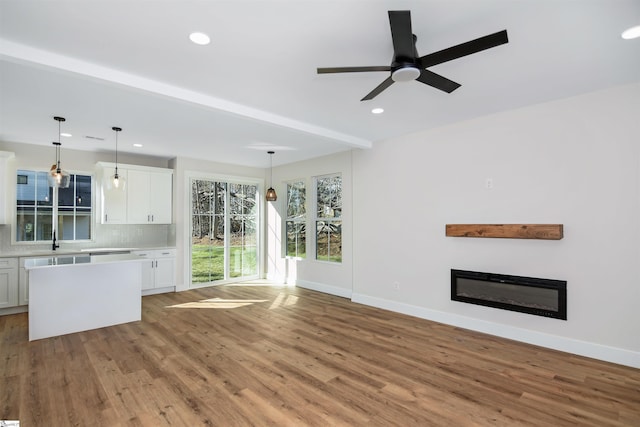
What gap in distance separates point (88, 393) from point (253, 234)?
5.01m

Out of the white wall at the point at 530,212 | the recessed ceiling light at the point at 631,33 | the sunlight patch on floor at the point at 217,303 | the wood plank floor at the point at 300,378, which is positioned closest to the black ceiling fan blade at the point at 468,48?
the recessed ceiling light at the point at 631,33

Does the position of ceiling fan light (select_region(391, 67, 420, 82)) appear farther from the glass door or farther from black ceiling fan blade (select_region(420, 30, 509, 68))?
the glass door

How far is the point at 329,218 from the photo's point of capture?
20.4 ft

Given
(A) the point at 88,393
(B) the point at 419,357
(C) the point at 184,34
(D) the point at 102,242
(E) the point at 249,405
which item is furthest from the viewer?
(D) the point at 102,242

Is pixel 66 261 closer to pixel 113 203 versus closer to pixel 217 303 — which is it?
pixel 113 203

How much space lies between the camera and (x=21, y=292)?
481cm

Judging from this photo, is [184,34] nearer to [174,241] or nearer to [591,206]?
[591,206]

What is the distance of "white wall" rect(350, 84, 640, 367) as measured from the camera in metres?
3.12

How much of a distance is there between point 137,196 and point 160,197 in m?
0.39

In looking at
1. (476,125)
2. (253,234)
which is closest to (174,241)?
(253,234)

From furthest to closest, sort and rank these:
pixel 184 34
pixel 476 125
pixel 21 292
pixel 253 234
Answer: pixel 253 234 → pixel 21 292 → pixel 476 125 → pixel 184 34

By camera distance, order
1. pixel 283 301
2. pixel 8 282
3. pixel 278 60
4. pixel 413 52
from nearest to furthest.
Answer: pixel 413 52 < pixel 278 60 < pixel 8 282 < pixel 283 301

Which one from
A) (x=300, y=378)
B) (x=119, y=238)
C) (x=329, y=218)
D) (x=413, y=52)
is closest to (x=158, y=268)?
(x=119, y=238)

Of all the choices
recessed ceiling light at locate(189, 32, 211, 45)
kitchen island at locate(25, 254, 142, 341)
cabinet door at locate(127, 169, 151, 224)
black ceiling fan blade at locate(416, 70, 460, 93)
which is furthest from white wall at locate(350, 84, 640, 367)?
cabinet door at locate(127, 169, 151, 224)
